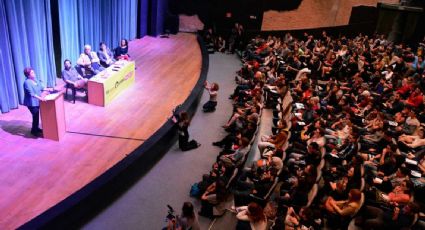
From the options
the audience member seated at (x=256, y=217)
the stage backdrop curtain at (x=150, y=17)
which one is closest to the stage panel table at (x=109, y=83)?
the audience member seated at (x=256, y=217)

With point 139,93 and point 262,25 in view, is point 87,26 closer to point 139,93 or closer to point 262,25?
point 139,93

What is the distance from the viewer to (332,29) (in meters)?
16.5

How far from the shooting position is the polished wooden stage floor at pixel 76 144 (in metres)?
5.69

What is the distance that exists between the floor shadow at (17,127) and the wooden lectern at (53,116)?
13.2 inches

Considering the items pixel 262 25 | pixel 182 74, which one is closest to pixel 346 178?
pixel 182 74

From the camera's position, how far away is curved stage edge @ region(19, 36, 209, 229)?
4.80 meters

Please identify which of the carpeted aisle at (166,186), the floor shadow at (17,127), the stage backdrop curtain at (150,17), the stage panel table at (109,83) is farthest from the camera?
the stage backdrop curtain at (150,17)

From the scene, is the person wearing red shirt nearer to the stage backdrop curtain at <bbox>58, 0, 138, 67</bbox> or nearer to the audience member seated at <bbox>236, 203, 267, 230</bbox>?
the audience member seated at <bbox>236, 203, 267, 230</bbox>

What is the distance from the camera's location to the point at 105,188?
18.3 ft

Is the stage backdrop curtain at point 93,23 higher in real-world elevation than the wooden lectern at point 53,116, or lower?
higher

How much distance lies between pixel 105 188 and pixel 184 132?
2.14 metres

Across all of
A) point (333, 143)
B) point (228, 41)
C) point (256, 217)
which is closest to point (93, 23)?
point (228, 41)

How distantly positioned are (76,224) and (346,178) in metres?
3.76

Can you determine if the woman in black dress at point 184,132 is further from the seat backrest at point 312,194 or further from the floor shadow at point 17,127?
the seat backrest at point 312,194
